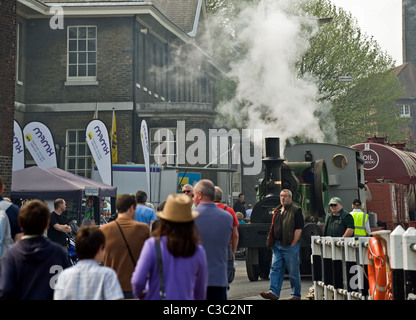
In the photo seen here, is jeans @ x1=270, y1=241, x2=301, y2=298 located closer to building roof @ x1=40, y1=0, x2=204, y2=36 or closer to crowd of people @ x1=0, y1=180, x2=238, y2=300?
crowd of people @ x1=0, y1=180, x2=238, y2=300

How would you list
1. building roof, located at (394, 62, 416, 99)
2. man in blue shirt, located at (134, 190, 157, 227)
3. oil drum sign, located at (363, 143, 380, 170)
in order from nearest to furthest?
1. man in blue shirt, located at (134, 190, 157, 227)
2. oil drum sign, located at (363, 143, 380, 170)
3. building roof, located at (394, 62, 416, 99)

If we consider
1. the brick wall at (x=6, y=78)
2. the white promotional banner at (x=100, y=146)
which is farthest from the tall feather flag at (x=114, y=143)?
the brick wall at (x=6, y=78)

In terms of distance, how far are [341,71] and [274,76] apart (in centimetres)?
743

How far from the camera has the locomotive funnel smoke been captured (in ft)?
107

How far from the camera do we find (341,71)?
4028 cm

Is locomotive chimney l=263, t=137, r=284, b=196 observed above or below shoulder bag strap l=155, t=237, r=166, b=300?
above

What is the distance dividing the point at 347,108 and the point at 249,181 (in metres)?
6.15

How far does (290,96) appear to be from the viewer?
33688 millimetres

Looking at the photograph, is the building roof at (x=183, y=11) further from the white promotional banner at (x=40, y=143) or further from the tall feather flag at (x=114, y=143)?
the white promotional banner at (x=40, y=143)

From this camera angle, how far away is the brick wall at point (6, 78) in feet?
58.7

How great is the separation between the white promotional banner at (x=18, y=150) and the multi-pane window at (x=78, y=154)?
11.9 meters

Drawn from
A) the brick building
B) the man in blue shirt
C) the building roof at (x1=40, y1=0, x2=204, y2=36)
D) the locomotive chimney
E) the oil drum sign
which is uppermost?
the building roof at (x1=40, y1=0, x2=204, y2=36)

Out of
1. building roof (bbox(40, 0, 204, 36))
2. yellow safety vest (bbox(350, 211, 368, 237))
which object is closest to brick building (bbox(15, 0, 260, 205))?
building roof (bbox(40, 0, 204, 36))

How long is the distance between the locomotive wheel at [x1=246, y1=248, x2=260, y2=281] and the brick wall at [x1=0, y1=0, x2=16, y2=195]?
528cm
